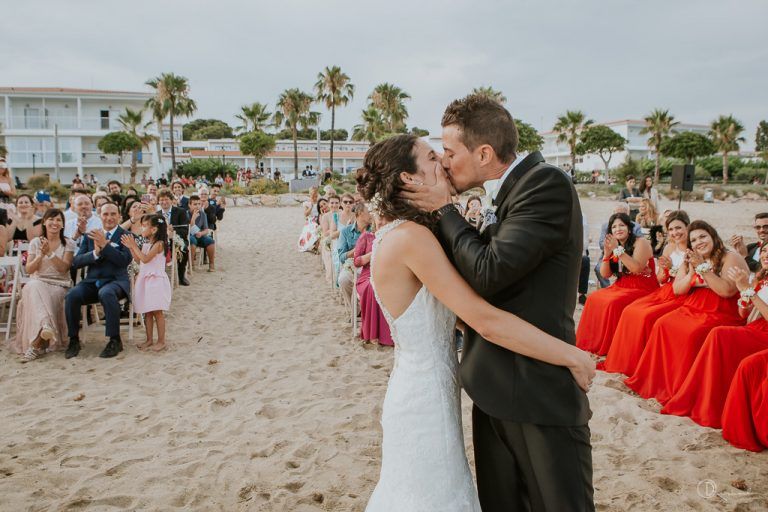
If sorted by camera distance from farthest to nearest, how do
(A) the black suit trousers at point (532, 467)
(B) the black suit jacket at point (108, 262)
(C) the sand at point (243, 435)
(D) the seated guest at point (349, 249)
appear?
(D) the seated guest at point (349, 249), (B) the black suit jacket at point (108, 262), (C) the sand at point (243, 435), (A) the black suit trousers at point (532, 467)

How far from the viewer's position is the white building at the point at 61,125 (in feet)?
143

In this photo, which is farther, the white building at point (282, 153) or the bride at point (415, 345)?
the white building at point (282, 153)

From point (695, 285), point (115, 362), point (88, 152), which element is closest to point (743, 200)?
point (695, 285)

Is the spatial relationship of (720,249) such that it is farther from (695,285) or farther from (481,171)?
(481,171)

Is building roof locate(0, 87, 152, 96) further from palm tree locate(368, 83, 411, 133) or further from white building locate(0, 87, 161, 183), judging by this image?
palm tree locate(368, 83, 411, 133)

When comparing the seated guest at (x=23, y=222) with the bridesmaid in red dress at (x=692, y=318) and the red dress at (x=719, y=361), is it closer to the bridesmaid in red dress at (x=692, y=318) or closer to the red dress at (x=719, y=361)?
the bridesmaid in red dress at (x=692, y=318)

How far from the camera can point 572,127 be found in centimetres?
5653

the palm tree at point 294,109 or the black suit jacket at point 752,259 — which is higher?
the palm tree at point 294,109

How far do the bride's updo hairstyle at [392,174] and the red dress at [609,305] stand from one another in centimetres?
516

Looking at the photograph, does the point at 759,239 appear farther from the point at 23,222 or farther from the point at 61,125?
the point at 61,125

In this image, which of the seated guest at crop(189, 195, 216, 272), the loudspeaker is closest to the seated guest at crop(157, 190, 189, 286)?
the seated guest at crop(189, 195, 216, 272)

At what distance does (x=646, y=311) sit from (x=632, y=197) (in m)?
7.14

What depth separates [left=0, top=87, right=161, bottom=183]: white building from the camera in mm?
43625

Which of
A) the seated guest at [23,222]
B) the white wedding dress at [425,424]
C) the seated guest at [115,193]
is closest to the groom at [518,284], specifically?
the white wedding dress at [425,424]
